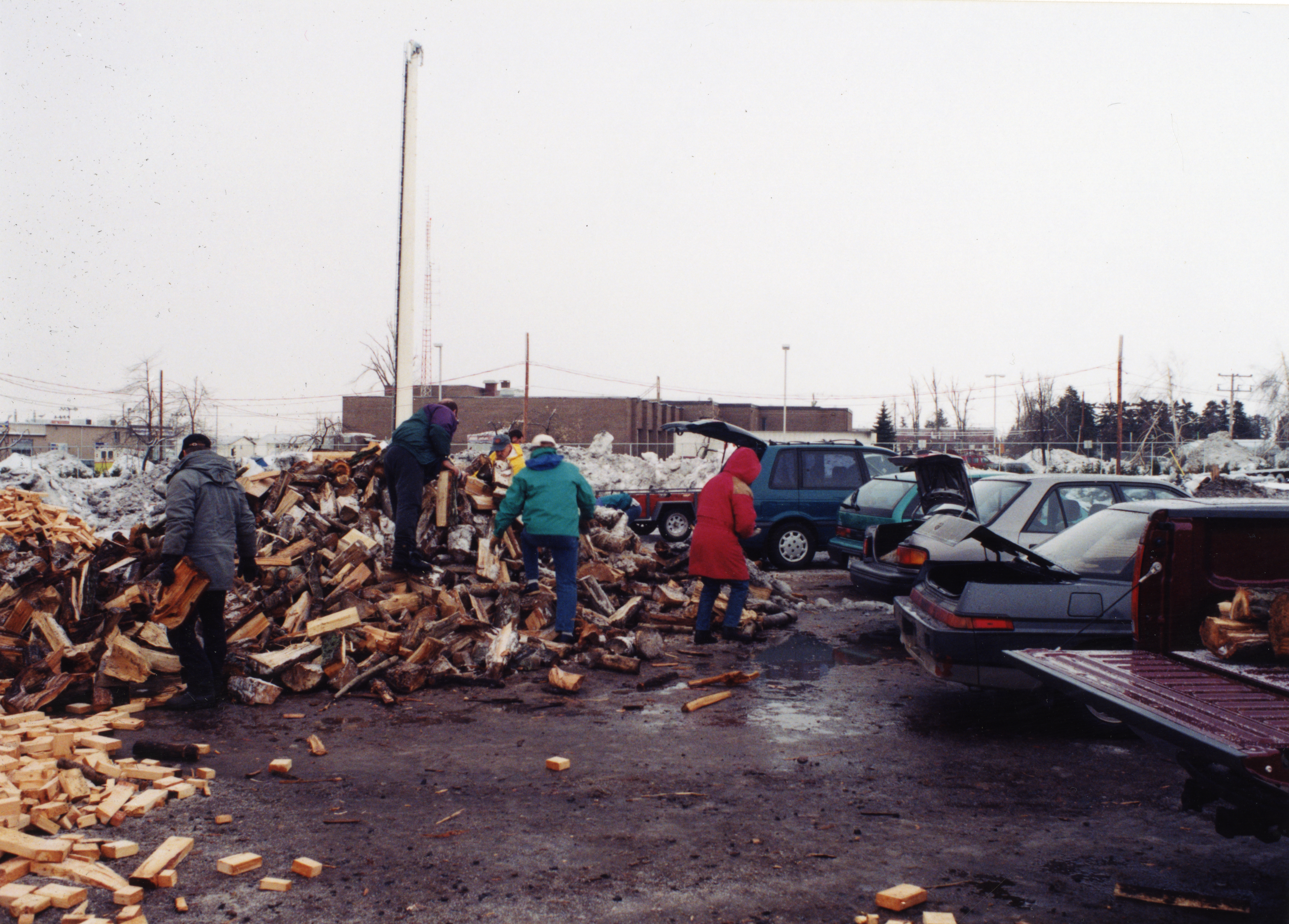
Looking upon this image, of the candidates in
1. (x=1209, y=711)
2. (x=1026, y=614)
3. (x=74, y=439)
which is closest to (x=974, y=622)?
(x=1026, y=614)

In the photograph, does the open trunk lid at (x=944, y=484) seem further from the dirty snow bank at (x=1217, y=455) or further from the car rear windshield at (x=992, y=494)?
the dirty snow bank at (x=1217, y=455)

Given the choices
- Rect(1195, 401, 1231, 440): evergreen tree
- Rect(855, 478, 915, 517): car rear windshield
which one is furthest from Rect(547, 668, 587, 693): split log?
Rect(1195, 401, 1231, 440): evergreen tree

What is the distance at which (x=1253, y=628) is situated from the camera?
13.4 feet

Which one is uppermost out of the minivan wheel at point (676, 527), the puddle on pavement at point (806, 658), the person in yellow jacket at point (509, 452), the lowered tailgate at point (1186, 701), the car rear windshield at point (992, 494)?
the person in yellow jacket at point (509, 452)

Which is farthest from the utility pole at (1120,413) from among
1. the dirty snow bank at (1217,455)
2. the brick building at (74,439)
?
the brick building at (74,439)

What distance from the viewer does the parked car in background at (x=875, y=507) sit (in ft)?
36.7

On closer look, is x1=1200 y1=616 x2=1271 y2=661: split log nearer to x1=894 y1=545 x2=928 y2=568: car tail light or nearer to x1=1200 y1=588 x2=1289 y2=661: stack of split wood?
x1=1200 y1=588 x2=1289 y2=661: stack of split wood

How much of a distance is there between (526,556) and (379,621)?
4.86ft

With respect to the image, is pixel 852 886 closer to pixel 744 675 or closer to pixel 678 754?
pixel 678 754

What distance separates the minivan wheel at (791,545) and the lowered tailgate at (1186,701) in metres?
9.69

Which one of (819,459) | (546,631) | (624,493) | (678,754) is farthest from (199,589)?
(819,459)

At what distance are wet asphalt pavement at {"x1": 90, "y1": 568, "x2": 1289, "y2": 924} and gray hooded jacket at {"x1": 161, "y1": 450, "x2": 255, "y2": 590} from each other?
1.04 meters

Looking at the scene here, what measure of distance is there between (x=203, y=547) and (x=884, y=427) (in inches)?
2342

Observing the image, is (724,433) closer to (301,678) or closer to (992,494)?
(992,494)
